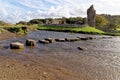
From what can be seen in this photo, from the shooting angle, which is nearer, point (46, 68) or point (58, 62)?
point (46, 68)

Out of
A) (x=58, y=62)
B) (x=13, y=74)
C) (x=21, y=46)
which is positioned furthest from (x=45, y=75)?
(x=21, y=46)

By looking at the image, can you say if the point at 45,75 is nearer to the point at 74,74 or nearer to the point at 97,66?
the point at 74,74

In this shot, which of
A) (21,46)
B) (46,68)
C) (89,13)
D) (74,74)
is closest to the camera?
(74,74)

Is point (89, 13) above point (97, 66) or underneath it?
above

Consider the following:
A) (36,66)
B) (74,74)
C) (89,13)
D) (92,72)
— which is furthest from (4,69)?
(89,13)

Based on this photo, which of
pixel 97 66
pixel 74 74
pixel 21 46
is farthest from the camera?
pixel 21 46

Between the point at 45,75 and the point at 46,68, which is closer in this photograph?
the point at 45,75

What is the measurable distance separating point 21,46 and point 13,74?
23305 millimetres

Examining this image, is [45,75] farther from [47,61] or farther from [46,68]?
[47,61]

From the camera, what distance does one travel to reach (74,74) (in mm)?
28750

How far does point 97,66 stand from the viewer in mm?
34344

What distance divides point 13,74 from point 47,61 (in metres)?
10.5

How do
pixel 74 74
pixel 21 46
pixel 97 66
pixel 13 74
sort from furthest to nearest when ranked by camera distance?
pixel 21 46 < pixel 97 66 < pixel 74 74 < pixel 13 74

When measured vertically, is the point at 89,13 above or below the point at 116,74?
above
